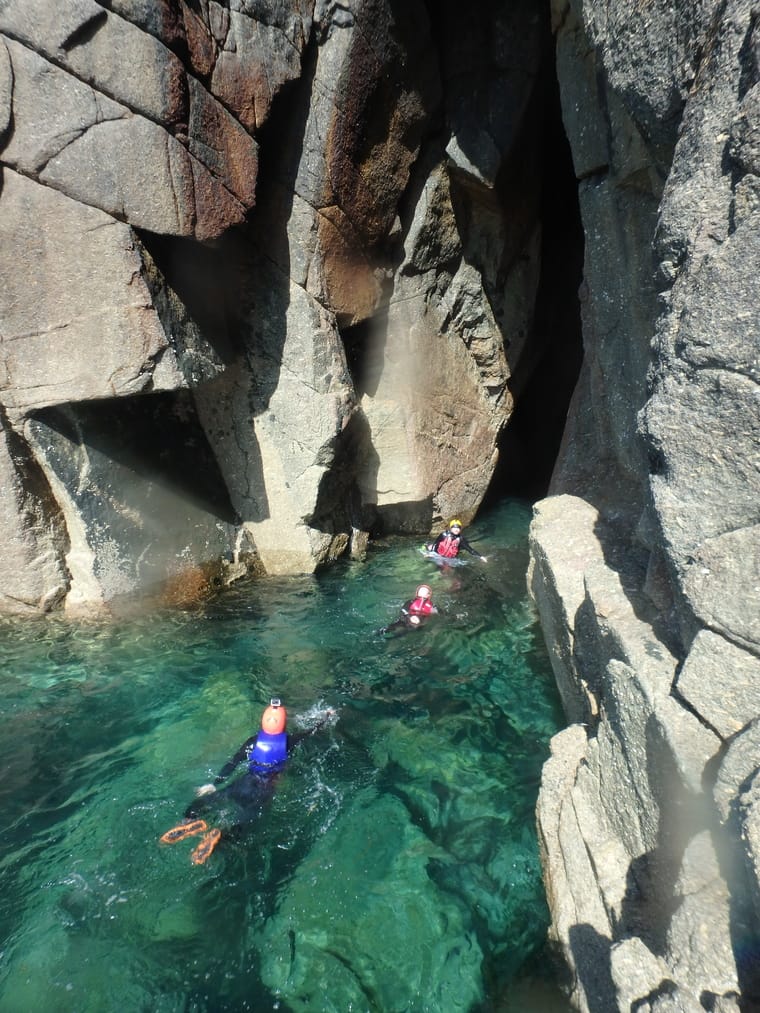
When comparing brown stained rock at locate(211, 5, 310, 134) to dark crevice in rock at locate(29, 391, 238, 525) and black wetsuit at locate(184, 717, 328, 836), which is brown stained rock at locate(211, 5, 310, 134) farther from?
black wetsuit at locate(184, 717, 328, 836)

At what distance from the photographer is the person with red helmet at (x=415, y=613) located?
7027 millimetres

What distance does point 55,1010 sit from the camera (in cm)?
311

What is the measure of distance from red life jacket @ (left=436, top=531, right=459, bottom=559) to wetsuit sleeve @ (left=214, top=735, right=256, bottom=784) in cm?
494

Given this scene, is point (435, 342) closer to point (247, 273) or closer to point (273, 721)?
point (247, 273)

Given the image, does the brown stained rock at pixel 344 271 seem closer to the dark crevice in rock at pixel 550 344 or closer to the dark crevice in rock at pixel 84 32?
the dark crevice in rock at pixel 84 32

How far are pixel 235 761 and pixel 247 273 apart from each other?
6014 mm

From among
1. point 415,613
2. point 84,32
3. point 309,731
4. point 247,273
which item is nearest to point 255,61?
point 84,32

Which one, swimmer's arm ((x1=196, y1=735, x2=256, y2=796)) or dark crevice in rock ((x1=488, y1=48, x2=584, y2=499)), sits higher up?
dark crevice in rock ((x1=488, y1=48, x2=584, y2=499))

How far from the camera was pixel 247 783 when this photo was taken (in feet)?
14.5

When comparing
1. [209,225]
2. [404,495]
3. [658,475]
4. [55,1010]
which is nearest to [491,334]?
[404,495]

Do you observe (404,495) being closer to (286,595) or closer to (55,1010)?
(286,595)

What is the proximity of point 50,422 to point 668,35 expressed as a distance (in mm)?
6442

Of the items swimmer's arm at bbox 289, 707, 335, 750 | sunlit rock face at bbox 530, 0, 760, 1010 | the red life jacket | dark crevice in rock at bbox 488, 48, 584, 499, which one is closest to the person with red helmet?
swimmer's arm at bbox 289, 707, 335, 750

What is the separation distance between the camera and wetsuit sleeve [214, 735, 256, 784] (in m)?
4.55
